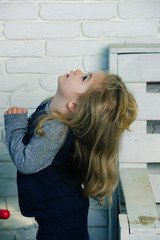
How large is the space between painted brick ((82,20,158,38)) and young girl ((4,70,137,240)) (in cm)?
36

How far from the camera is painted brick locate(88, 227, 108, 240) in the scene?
160 cm

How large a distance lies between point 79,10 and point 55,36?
14cm

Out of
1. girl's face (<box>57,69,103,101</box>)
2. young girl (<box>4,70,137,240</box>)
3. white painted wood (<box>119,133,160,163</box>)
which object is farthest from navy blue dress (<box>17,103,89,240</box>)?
white painted wood (<box>119,133,160,163</box>)

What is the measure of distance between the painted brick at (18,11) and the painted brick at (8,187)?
72 cm

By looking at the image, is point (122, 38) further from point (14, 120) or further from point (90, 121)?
point (14, 120)

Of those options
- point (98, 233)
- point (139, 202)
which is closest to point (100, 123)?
point (139, 202)

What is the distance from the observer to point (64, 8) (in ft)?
4.57

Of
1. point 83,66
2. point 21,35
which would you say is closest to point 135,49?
point 83,66

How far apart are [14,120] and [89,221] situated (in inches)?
29.6

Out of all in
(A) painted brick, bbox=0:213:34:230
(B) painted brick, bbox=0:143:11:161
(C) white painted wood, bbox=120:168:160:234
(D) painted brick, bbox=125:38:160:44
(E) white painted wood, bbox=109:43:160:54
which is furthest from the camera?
(A) painted brick, bbox=0:213:34:230

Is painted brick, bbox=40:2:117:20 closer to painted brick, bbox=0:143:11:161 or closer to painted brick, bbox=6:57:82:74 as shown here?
painted brick, bbox=6:57:82:74

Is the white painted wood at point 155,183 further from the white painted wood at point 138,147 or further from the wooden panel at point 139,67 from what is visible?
the wooden panel at point 139,67

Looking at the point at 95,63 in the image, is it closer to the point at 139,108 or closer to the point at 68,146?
the point at 139,108

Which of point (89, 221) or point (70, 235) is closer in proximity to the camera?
point (70, 235)
